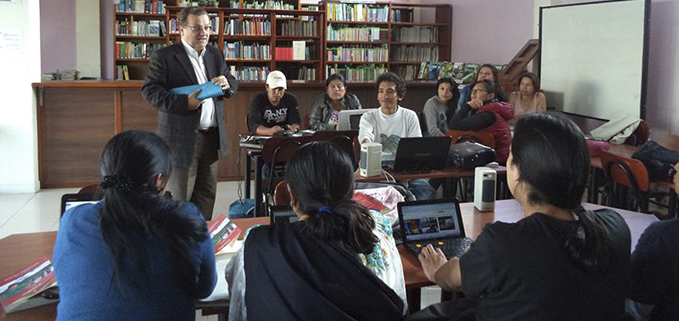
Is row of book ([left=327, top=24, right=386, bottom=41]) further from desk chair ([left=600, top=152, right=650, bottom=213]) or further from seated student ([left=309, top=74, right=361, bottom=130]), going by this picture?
desk chair ([left=600, top=152, right=650, bottom=213])

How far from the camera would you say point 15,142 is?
637 cm

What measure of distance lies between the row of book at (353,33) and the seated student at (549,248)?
357 inches

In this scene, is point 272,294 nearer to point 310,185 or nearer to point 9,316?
point 310,185

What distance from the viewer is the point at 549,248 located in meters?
1.58

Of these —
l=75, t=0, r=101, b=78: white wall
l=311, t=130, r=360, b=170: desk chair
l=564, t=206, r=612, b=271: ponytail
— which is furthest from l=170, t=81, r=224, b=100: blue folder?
l=75, t=0, r=101, b=78: white wall

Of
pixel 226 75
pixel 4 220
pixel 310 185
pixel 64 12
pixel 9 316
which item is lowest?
pixel 4 220

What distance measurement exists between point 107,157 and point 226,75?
292cm

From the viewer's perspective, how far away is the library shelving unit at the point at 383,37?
10.7 m

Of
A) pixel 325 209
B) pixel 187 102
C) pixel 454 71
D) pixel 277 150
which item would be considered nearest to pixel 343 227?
pixel 325 209

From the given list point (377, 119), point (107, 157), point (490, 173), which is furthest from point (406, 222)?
point (377, 119)

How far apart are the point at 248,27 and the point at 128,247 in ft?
28.7

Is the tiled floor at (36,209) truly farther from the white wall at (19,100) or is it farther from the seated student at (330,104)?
the seated student at (330,104)

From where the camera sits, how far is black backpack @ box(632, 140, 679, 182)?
4.38 metres

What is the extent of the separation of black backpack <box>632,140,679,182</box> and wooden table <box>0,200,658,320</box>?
153 centimetres
